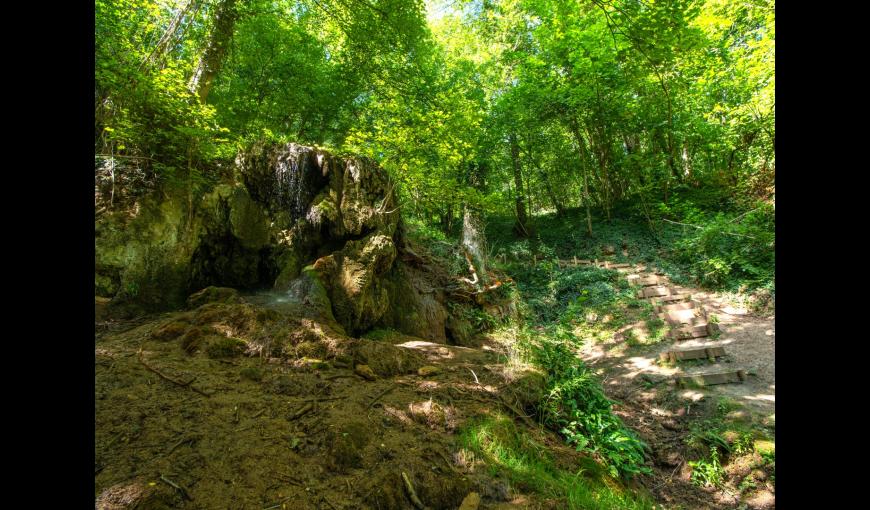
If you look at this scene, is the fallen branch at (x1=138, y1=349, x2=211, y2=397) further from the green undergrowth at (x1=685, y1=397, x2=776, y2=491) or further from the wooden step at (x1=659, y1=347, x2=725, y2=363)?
the wooden step at (x1=659, y1=347, x2=725, y2=363)

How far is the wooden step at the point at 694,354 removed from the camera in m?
6.62

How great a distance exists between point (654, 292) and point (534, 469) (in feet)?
29.2

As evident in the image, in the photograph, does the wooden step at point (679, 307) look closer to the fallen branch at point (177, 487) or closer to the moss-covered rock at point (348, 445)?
the moss-covered rock at point (348, 445)

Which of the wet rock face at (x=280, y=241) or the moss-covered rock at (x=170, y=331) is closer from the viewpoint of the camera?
the moss-covered rock at (x=170, y=331)

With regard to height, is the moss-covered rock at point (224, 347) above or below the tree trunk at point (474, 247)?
below

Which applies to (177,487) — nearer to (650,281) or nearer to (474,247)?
(474,247)

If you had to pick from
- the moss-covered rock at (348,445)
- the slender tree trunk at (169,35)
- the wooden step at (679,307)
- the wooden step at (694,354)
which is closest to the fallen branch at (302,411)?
the moss-covered rock at (348,445)

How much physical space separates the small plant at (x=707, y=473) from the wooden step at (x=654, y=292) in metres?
6.33

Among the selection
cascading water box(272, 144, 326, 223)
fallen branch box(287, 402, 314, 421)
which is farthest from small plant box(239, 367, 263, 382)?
cascading water box(272, 144, 326, 223)

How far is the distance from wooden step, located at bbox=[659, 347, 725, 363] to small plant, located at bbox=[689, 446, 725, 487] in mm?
2975

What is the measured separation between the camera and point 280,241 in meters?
6.11

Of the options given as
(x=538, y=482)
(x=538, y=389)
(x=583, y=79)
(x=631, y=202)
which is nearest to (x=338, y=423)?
(x=538, y=482)

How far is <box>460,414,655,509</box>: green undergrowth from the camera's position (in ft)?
8.61
